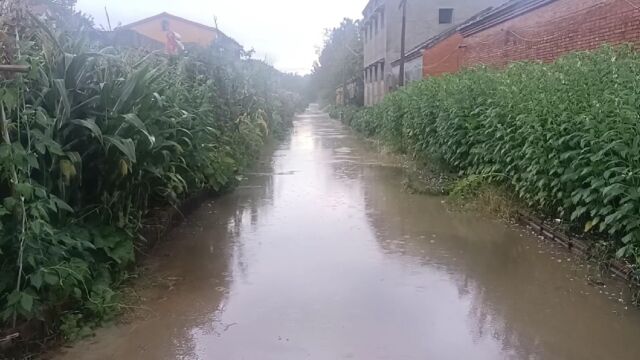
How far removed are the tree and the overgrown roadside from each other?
3257 cm

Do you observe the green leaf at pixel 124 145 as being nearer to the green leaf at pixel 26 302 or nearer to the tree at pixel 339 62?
the green leaf at pixel 26 302

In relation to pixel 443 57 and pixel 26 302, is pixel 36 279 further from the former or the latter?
pixel 443 57

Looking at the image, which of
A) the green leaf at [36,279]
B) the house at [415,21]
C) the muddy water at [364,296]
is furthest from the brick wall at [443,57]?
the green leaf at [36,279]

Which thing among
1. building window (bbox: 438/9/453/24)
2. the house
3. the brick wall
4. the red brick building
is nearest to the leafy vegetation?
the red brick building

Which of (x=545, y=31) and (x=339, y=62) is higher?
(x=339, y=62)

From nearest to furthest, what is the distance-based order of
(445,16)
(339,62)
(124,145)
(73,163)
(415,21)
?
(73,163), (124,145), (415,21), (445,16), (339,62)

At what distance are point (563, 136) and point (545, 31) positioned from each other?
18.7ft

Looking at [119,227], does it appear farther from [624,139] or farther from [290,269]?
[624,139]

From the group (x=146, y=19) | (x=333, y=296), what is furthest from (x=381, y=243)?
(x=146, y=19)

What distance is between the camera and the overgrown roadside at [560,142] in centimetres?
457

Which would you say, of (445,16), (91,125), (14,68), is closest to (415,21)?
(445,16)

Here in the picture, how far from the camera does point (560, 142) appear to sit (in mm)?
5512

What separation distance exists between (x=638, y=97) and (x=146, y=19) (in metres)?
50.9

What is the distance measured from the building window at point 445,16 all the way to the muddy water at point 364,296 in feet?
70.2
